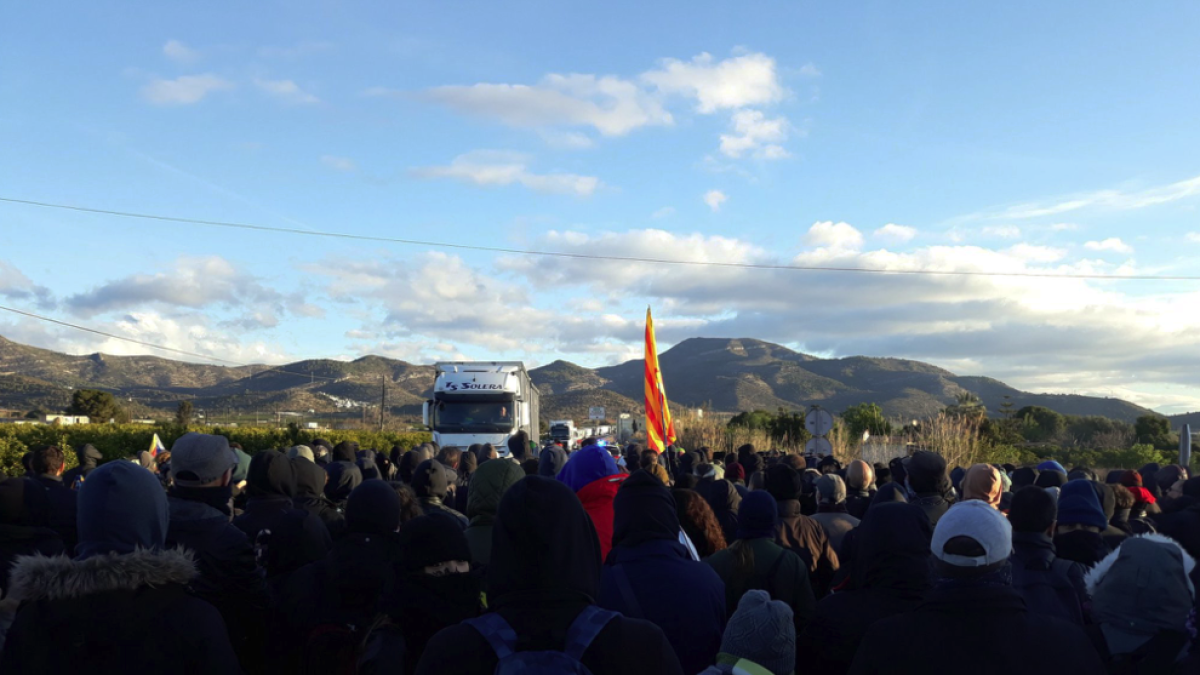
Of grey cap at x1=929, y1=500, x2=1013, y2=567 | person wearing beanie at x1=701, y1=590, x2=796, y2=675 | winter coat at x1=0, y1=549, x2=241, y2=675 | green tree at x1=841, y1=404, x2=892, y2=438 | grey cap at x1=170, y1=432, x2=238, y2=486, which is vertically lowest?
green tree at x1=841, y1=404, x2=892, y2=438

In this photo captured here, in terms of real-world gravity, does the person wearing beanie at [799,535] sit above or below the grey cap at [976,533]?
below

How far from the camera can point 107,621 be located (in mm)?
2953

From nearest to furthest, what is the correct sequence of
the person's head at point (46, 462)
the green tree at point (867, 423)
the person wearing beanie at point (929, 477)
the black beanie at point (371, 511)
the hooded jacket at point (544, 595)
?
the hooded jacket at point (544, 595), the black beanie at point (371, 511), the person wearing beanie at point (929, 477), the person's head at point (46, 462), the green tree at point (867, 423)

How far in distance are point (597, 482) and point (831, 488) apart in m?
2.78

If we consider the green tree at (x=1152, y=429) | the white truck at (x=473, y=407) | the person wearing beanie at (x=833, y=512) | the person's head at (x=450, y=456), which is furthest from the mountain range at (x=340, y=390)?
the person wearing beanie at (x=833, y=512)

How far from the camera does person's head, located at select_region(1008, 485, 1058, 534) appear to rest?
494 cm

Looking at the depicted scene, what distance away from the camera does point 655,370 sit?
1447 centimetres

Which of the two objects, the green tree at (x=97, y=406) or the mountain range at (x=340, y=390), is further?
the mountain range at (x=340, y=390)

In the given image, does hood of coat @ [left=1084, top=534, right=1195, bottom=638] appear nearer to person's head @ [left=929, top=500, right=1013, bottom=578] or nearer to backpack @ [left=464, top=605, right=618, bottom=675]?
person's head @ [left=929, top=500, right=1013, bottom=578]

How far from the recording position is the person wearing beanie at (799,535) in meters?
6.58

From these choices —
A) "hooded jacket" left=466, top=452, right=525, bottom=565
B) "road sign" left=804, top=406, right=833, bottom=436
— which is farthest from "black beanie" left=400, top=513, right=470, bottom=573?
"road sign" left=804, top=406, right=833, bottom=436

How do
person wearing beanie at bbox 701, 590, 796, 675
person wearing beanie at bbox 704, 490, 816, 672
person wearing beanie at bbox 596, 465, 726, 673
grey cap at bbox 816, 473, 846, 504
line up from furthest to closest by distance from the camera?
grey cap at bbox 816, 473, 846, 504, person wearing beanie at bbox 704, 490, 816, 672, person wearing beanie at bbox 596, 465, 726, 673, person wearing beanie at bbox 701, 590, 796, 675

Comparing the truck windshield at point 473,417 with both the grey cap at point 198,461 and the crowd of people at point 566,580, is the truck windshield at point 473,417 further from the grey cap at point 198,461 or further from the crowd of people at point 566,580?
the grey cap at point 198,461

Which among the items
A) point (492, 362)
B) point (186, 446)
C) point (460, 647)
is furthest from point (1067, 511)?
point (492, 362)
